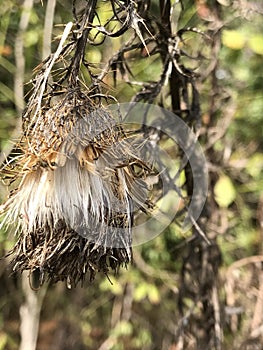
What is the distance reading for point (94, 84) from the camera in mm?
918

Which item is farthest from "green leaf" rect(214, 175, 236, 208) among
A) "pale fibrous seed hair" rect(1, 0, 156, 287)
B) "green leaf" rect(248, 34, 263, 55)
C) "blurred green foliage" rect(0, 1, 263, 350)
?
"pale fibrous seed hair" rect(1, 0, 156, 287)

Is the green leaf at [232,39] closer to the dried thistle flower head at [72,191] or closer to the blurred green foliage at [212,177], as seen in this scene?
the blurred green foliage at [212,177]

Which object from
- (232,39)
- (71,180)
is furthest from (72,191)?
(232,39)

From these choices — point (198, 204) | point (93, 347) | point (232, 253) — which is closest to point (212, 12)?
point (198, 204)

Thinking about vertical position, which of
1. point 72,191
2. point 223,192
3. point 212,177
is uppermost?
point 72,191

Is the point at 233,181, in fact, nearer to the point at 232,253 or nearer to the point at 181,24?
the point at 232,253

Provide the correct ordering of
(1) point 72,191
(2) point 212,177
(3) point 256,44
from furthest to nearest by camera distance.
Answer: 1. (3) point 256,44
2. (2) point 212,177
3. (1) point 72,191

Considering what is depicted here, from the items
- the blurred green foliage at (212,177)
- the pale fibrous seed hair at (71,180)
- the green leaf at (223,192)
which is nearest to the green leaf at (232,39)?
the blurred green foliage at (212,177)

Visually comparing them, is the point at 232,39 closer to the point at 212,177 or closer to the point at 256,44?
the point at 256,44

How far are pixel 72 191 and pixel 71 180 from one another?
0.6 inches

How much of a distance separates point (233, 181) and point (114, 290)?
2.26 feet

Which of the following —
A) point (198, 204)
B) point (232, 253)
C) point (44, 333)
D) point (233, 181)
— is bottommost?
point (44, 333)

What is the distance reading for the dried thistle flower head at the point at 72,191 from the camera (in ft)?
2.83

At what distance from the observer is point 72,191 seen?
85cm
